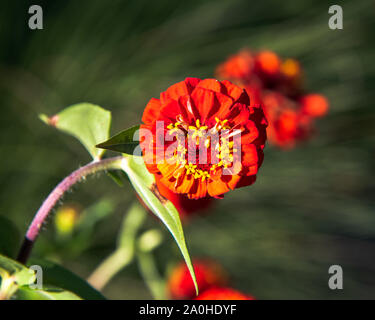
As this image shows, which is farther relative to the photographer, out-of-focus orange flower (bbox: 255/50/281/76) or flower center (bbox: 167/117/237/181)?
out-of-focus orange flower (bbox: 255/50/281/76)

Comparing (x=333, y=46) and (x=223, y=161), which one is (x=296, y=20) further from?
(x=223, y=161)

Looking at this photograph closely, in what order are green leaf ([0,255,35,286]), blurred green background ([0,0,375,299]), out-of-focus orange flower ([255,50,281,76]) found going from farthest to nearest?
blurred green background ([0,0,375,299])
out-of-focus orange flower ([255,50,281,76])
green leaf ([0,255,35,286])

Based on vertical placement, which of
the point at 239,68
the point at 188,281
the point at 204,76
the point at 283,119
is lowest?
the point at 188,281

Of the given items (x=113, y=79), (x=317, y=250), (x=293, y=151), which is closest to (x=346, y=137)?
(x=293, y=151)

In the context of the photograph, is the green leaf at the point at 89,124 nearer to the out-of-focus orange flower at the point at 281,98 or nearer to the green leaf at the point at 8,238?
the green leaf at the point at 8,238

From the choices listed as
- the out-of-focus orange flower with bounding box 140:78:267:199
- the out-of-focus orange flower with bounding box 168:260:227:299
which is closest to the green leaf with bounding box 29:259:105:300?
the out-of-focus orange flower with bounding box 140:78:267:199

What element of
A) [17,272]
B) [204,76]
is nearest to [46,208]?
[17,272]

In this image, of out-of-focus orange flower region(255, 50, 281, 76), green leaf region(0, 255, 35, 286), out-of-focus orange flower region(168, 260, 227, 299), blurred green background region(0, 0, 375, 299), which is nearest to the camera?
green leaf region(0, 255, 35, 286)

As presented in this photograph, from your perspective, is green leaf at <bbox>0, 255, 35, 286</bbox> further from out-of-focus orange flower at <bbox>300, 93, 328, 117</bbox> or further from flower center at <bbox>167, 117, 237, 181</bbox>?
out-of-focus orange flower at <bbox>300, 93, 328, 117</bbox>

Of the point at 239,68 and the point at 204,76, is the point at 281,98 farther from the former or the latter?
the point at 204,76
